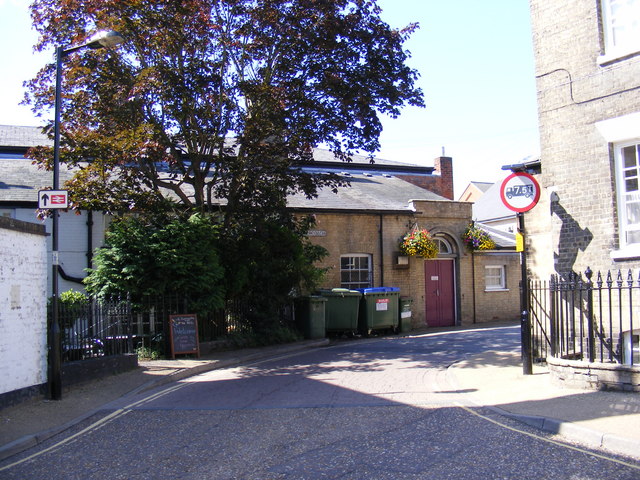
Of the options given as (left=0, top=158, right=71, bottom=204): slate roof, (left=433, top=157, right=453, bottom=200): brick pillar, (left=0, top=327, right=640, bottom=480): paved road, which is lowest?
(left=0, top=327, right=640, bottom=480): paved road

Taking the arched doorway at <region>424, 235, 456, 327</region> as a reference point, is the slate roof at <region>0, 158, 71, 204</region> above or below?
above

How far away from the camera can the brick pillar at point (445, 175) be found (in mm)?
32594

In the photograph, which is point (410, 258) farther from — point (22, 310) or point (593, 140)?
point (22, 310)

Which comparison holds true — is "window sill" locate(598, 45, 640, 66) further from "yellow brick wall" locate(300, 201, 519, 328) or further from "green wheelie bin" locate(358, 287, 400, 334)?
"yellow brick wall" locate(300, 201, 519, 328)

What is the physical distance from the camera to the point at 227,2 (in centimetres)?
1386

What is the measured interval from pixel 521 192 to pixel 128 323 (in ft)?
25.7

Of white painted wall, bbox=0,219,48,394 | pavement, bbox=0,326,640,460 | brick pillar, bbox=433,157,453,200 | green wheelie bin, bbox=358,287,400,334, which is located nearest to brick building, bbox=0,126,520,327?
green wheelie bin, bbox=358,287,400,334

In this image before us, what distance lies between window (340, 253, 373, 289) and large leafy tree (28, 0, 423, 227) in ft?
18.2

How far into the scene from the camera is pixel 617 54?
30.8 ft

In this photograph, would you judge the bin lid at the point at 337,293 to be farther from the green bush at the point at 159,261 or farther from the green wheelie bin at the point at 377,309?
the green bush at the point at 159,261

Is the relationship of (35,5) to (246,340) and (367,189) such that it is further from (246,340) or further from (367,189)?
(367,189)

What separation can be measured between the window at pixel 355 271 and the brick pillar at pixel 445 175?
1343 centimetres

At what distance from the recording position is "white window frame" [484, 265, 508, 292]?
2280 cm

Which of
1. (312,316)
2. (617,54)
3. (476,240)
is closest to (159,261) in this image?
(312,316)
